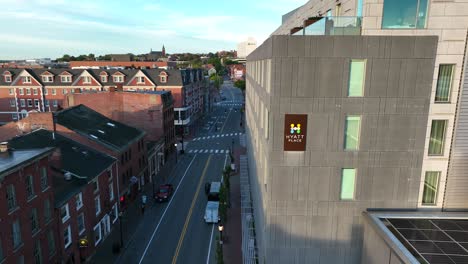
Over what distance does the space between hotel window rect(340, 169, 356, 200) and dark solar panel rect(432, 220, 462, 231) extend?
4382 millimetres

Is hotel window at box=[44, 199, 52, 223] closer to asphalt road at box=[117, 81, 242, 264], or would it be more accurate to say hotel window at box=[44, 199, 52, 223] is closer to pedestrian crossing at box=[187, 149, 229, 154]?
asphalt road at box=[117, 81, 242, 264]

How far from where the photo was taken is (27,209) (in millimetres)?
22000

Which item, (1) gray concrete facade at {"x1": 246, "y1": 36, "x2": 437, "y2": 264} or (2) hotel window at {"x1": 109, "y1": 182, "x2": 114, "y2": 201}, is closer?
(1) gray concrete facade at {"x1": 246, "y1": 36, "x2": 437, "y2": 264}

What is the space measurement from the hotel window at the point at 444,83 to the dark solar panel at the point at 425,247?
7538 millimetres

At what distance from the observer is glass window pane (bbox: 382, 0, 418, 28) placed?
53.8ft

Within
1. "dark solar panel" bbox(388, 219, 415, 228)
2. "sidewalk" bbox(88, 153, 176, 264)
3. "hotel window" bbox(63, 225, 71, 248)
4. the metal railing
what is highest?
"dark solar panel" bbox(388, 219, 415, 228)

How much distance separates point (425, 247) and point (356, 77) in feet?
28.8

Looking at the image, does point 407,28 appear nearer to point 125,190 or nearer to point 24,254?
point 24,254

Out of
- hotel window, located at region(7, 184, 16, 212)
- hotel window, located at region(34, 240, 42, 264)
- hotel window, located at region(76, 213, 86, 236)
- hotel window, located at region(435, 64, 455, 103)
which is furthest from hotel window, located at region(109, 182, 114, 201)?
hotel window, located at region(435, 64, 455, 103)

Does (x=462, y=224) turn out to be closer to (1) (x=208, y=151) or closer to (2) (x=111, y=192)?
(2) (x=111, y=192)

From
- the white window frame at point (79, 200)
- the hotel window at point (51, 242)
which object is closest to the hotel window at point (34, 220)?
the hotel window at point (51, 242)

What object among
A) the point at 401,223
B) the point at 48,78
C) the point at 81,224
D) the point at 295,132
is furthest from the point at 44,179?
the point at 48,78

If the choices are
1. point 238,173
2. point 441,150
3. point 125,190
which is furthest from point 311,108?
point 238,173

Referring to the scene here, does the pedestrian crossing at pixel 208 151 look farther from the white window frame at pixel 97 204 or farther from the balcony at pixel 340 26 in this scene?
the balcony at pixel 340 26
